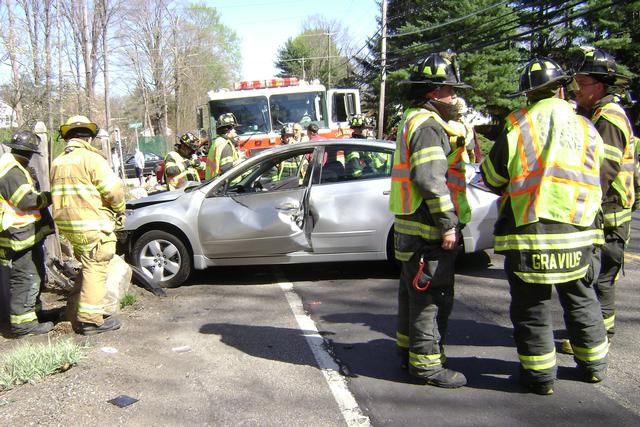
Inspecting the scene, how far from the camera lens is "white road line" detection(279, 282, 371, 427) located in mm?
3156

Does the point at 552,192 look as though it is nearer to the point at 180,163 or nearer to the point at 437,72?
the point at 437,72

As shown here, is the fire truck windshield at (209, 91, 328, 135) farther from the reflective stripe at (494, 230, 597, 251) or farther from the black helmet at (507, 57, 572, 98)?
the reflective stripe at (494, 230, 597, 251)

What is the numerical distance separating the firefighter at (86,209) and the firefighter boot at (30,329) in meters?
0.25

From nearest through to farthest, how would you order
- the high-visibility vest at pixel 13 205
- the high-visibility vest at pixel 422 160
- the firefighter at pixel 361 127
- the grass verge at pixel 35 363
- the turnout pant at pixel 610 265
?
the high-visibility vest at pixel 422 160 < the grass verge at pixel 35 363 < the turnout pant at pixel 610 265 < the high-visibility vest at pixel 13 205 < the firefighter at pixel 361 127

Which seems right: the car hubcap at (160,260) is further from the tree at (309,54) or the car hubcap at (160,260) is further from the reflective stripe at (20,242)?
the tree at (309,54)

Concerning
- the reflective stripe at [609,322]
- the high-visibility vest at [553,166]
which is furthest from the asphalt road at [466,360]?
the high-visibility vest at [553,166]

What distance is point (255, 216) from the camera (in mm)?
5859

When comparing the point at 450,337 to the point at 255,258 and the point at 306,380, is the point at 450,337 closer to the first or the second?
the point at 306,380

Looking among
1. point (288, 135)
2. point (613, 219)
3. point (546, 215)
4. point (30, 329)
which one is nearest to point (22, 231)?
point (30, 329)

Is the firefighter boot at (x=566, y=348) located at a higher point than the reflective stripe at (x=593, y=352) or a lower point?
lower

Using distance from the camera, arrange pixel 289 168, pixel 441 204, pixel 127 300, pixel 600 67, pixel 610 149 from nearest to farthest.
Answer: pixel 441 204 → pixel 610 149 → pixel 600 67 → pixel 127 300 → pixel 289 168

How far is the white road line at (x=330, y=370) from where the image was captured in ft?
10.4

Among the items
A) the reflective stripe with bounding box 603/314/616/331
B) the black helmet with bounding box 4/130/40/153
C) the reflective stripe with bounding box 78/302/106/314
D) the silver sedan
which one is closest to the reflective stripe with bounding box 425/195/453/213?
the reflective stripe with bounding box 603/314/616/331

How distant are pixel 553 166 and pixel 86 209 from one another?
3654 mm
